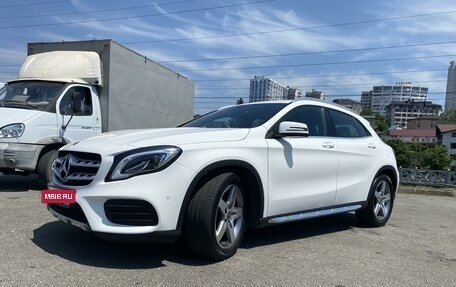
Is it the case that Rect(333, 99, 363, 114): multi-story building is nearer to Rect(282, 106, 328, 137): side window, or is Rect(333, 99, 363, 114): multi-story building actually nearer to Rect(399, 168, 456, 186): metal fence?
Rect(282, 106, 328, 137): side window

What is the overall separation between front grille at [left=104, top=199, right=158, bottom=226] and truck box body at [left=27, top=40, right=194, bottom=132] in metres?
5.88

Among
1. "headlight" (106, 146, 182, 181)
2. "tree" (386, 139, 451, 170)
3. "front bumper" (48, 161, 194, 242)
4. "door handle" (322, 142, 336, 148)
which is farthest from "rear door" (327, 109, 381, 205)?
"tree" (386, 139, 451, 170)

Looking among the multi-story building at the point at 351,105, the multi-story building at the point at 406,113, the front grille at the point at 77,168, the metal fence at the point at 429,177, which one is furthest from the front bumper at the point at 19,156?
the multi-story building at the point at 406,113

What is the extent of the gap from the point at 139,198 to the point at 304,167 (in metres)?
2.10

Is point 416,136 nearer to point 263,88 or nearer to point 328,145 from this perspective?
point 263,88

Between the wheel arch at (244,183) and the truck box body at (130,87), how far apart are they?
221 inches

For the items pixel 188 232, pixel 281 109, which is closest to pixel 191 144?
pixel 188 232

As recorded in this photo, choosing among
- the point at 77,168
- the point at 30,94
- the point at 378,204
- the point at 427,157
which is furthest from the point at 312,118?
the point at 427,157

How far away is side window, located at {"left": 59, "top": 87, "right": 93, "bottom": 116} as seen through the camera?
28.2 ft

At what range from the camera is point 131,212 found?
3.97m

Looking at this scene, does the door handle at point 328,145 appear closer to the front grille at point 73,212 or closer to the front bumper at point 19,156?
the front grille at point 73,212

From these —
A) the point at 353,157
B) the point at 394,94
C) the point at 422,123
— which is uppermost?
the point at 394,94

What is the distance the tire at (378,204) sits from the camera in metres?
6.54

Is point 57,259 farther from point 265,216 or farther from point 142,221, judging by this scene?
point 265,216
